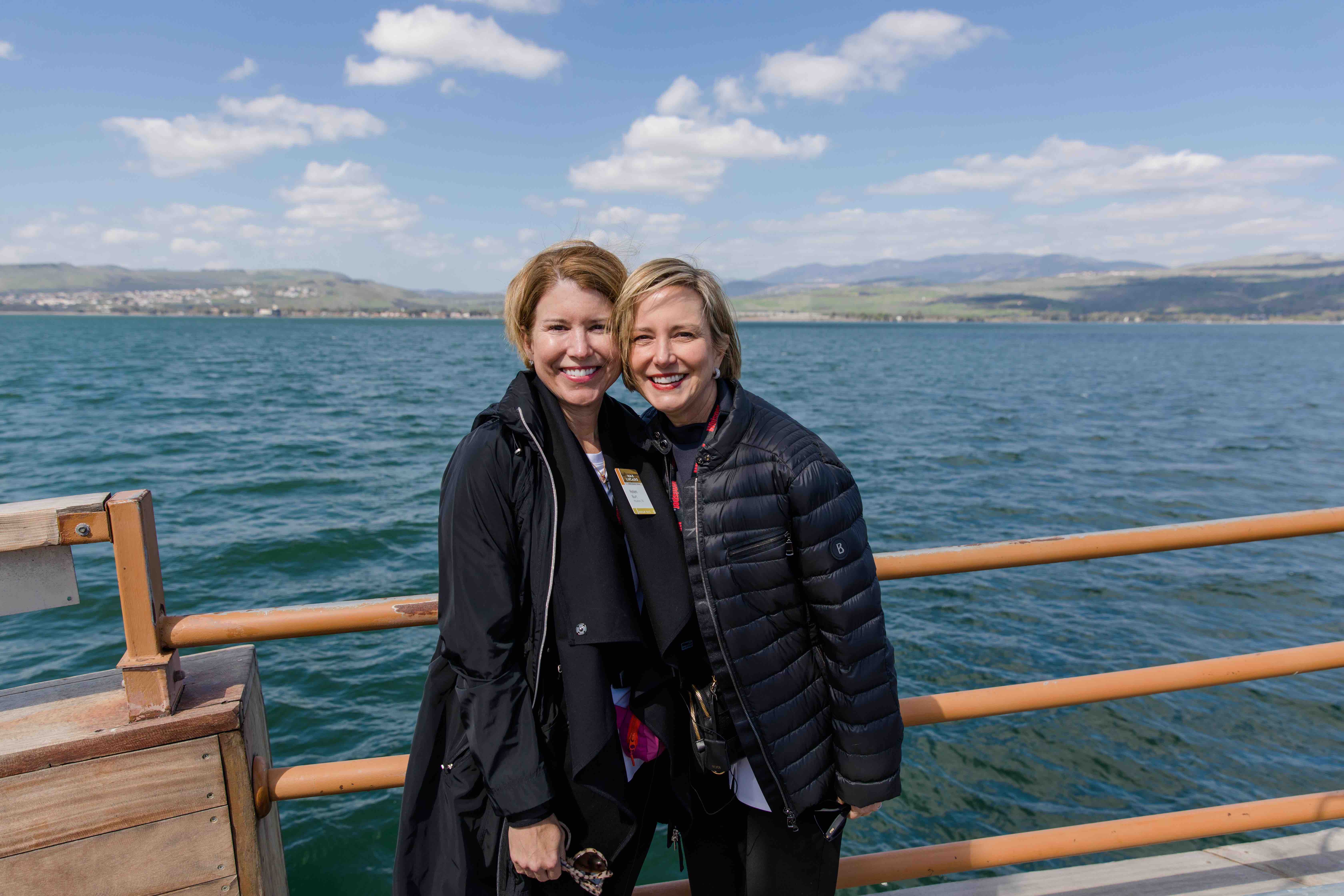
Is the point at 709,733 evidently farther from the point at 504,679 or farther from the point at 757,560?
the point at 504,679

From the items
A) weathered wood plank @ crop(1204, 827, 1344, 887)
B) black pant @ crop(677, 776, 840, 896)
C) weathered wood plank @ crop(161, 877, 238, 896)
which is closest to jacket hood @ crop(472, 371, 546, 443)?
black pant @ crop(677, 776, 840, 896)

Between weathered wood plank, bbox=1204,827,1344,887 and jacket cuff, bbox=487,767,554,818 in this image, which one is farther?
weathered wood plank, bbox=1204,827,1344,887

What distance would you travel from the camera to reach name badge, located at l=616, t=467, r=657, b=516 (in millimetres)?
2090

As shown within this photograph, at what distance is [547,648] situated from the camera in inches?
75.5

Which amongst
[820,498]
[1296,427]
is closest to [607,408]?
[820,498]

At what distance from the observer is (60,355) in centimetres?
5878

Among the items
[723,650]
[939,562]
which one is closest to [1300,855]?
[939,562]

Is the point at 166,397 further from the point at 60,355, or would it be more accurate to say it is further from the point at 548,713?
the point at 548,713

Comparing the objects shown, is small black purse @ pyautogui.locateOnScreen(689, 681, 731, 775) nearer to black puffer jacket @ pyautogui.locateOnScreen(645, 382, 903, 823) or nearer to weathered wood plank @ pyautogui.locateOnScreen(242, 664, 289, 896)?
black puffer jacket @ pyautogui.locateOnScreen(645, 382, 903, 823)

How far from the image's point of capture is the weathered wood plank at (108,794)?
6.27 ft

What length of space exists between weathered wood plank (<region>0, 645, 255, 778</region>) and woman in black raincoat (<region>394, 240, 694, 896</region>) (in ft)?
2.05

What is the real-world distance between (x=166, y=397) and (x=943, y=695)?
39.2 m

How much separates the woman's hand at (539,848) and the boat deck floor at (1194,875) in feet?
5.39

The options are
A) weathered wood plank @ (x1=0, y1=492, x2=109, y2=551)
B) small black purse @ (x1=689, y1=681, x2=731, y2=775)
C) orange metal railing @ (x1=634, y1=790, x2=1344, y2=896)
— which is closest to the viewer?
weathered wood plank @ (x1=0, y1=492, x2=109, y2=551)
